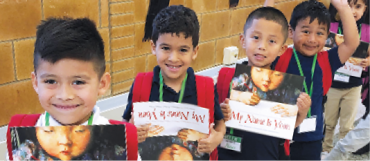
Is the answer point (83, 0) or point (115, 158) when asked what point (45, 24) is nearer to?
point (115, 158)

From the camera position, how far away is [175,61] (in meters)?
1.38

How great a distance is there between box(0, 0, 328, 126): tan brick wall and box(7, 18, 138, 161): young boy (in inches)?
41.6

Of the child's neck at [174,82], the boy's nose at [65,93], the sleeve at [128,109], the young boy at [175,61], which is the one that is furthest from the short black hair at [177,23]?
the boy's nose at [65,93]

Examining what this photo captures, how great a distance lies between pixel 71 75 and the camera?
0.99m

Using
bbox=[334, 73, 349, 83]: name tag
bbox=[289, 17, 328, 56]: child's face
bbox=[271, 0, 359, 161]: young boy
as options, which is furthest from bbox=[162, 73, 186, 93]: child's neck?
bbox=[334, 73, 349, 83]: name tag

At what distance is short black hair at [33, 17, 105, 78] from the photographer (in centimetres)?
99

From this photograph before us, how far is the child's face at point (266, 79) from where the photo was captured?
1514 millimetres

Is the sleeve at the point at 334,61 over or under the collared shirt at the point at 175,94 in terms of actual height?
over

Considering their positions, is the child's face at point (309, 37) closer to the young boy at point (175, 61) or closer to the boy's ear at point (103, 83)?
the young boy at point (175, 61)

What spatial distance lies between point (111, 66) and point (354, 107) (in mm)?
1967

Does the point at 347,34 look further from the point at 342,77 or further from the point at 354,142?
the point at 354,142

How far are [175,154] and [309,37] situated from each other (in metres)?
0.98

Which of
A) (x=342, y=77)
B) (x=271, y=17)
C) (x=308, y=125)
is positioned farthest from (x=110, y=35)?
(x=342, y=77)

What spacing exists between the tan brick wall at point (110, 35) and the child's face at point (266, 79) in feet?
4.11
